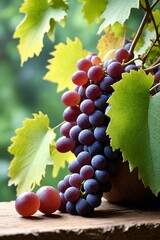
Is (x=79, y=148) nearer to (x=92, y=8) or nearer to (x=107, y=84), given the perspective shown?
(x=107, y=84)

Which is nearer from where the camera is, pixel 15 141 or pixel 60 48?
pixel 15 141

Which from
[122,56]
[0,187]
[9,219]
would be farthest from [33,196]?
[0,187]

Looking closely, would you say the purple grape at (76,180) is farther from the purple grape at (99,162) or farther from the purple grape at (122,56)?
the purple grape at (122,56)

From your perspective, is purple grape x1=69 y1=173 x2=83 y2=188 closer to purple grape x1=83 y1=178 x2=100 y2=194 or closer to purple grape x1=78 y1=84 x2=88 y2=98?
purple grape x1=83 y1=178 x2=100 y2=194

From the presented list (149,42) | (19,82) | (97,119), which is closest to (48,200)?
(97,119)

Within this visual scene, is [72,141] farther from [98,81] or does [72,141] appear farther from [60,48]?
[60,48]

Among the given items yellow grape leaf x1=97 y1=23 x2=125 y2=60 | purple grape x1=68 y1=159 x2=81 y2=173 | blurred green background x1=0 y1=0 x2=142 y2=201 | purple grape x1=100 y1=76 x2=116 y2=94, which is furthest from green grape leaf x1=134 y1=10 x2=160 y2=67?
blurred green background x1=0 y1=0 x2=142 y2=201
